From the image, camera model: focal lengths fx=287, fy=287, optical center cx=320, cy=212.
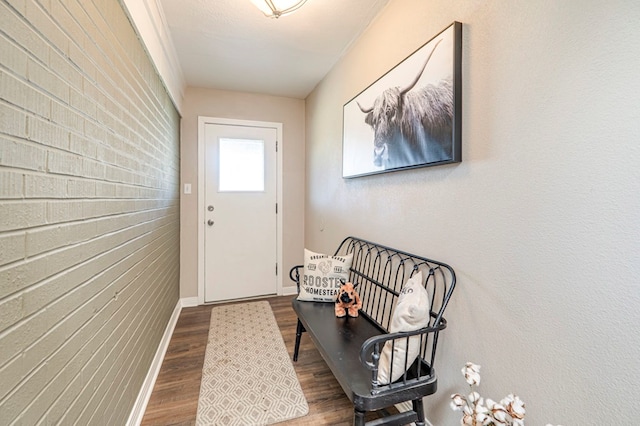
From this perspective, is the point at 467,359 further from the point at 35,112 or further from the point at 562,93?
the point at 35,112

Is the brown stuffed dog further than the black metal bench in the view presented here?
Yes

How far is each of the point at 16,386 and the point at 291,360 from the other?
1.64 meters

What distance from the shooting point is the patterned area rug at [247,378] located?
157cm

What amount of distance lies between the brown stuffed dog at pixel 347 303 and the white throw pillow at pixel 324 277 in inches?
5.6

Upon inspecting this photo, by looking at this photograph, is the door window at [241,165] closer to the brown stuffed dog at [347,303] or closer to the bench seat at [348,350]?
the bench seat at [348,350]

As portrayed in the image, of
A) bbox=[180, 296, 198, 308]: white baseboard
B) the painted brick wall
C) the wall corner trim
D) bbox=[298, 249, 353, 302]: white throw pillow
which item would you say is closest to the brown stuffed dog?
bbox=[298, 249, 353, 302]: white throw pillow

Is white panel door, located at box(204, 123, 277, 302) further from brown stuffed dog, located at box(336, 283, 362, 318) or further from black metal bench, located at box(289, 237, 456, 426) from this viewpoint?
brown stuffed dog, located at box(336, 283, 362, 318)

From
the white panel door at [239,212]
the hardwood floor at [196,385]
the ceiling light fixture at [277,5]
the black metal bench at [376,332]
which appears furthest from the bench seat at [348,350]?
the ceiling light fixture at [277,5]

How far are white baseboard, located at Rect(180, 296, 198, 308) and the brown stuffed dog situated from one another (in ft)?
6.71

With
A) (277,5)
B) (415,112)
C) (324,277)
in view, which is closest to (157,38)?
(277,5)

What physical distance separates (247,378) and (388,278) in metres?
1.12

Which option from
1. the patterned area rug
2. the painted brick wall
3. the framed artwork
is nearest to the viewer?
the painted brick wall

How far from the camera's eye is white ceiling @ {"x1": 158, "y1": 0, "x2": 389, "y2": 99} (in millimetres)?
1810

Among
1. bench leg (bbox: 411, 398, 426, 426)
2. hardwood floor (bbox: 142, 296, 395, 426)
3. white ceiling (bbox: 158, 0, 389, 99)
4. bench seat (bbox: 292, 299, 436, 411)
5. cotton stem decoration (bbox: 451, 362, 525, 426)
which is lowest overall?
hardwood floor (bbox: 142, 296, 395, 426)
